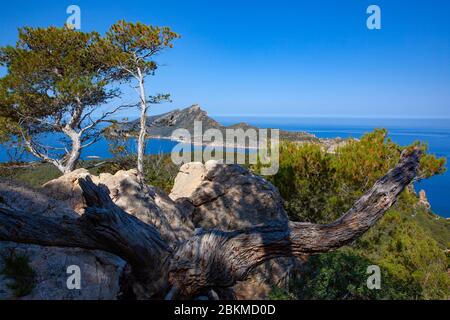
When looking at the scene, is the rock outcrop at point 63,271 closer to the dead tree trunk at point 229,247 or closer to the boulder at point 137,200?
the dead tree trunk at point 229,247

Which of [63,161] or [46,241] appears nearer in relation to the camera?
[46,241]

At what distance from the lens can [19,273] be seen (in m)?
3.68

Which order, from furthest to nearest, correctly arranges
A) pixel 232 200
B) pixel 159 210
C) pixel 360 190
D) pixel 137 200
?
pixel 360 190
pixel 232 200
pixel 159 210
pixel 137 200

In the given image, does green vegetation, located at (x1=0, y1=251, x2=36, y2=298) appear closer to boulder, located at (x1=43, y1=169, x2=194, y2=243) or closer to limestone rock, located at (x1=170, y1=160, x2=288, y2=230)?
boulder, located at (x1=43, y1=169, x2=194, y2=243)

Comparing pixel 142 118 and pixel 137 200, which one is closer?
pixel 137 200

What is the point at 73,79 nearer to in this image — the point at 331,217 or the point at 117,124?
the point at 117,124

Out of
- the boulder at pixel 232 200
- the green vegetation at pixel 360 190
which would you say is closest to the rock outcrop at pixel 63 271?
the boulder at pixel 232 200

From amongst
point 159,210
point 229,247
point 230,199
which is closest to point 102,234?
point 229,247

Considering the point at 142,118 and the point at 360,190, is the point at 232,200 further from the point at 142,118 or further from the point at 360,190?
the point at 142,118

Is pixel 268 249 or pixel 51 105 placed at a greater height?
pixel 51 105

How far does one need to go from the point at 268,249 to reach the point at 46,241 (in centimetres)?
264

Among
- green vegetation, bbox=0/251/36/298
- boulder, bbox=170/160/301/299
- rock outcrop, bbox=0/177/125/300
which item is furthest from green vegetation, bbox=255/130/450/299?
green vegetation, bbox=0/251/36/298

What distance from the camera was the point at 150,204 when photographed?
7.52 m
